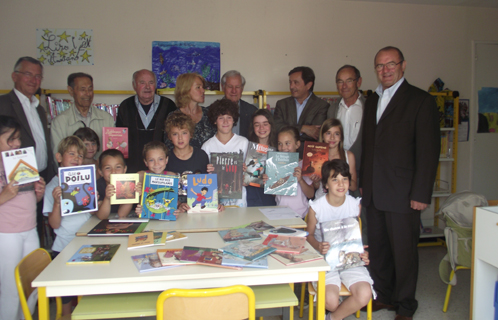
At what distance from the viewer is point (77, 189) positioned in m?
2.39

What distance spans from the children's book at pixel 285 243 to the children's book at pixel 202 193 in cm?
70

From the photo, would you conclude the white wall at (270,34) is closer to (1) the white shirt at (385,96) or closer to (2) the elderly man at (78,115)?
(2) the elderly man at (78,115)

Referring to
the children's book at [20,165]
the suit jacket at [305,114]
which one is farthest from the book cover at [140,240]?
the suit jacket at [305,114]

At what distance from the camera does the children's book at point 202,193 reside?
269 cm

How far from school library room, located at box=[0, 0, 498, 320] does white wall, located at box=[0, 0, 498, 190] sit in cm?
2

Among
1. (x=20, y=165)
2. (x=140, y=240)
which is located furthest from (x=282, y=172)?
(x=20, y=165)

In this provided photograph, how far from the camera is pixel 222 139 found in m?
3.14

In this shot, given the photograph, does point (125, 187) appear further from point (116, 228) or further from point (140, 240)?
point (140, 240)

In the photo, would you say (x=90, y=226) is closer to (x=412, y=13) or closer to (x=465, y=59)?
(x=412, y=13)

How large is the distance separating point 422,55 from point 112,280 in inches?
201

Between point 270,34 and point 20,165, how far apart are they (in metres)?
3.45

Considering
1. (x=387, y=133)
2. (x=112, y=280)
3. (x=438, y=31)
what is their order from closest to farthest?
(x=112, y=280)
(x=387, y=133)
(x=438, y=31)

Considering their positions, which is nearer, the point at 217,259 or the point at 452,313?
the point at 217,259

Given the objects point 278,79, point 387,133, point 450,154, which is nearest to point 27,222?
point 387,133
